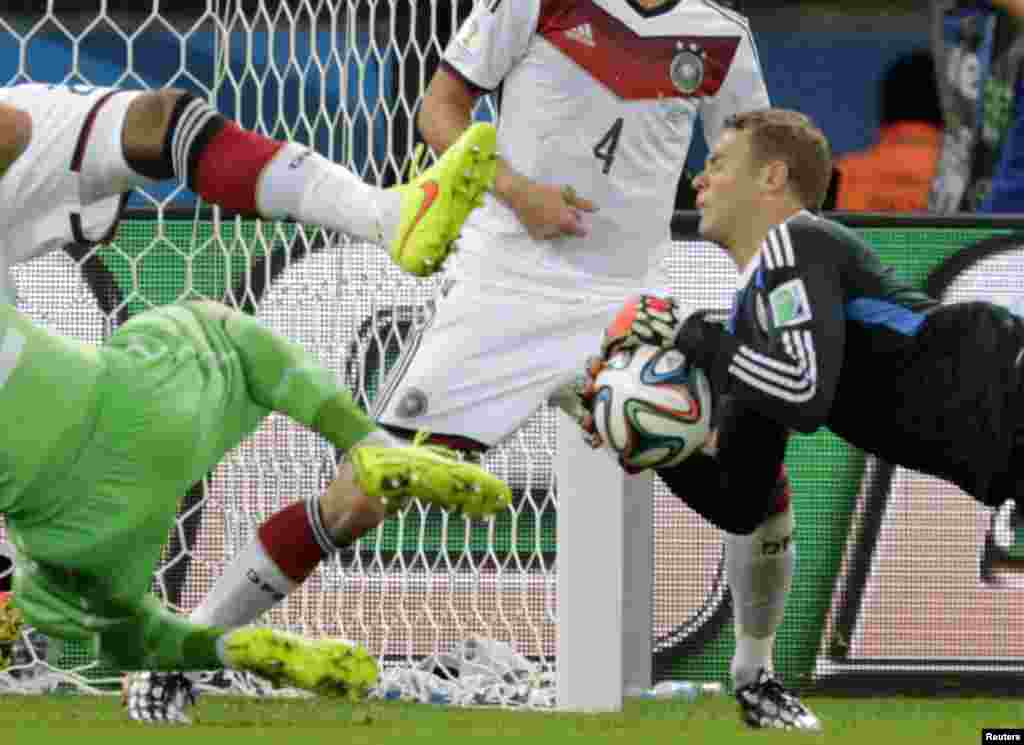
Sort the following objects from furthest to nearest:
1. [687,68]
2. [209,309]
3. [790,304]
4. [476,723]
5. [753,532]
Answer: [687,68], [753,532], [476,723], [790,304], [209,309]

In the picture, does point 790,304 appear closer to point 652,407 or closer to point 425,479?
point 652,407

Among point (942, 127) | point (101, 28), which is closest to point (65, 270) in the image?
point (101, 28)

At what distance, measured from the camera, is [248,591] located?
6.30m

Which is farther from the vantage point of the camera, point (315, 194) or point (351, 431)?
point (351, 431)

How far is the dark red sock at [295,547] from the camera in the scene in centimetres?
629

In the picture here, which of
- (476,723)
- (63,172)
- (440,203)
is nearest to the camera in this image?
(440,203)

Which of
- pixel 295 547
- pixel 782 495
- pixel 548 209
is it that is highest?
pixel 548 209

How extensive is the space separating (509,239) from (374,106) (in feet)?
4.01

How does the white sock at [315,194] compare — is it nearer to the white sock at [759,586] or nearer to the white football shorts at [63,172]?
the white football shorts at [63,172]

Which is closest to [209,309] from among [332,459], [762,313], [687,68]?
[762,313]

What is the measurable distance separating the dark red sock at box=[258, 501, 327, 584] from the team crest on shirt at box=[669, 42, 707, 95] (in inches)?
56.0

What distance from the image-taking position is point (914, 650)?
24.4 ft

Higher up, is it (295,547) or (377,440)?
(377,440)

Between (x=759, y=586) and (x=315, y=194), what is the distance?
195 centimetres
